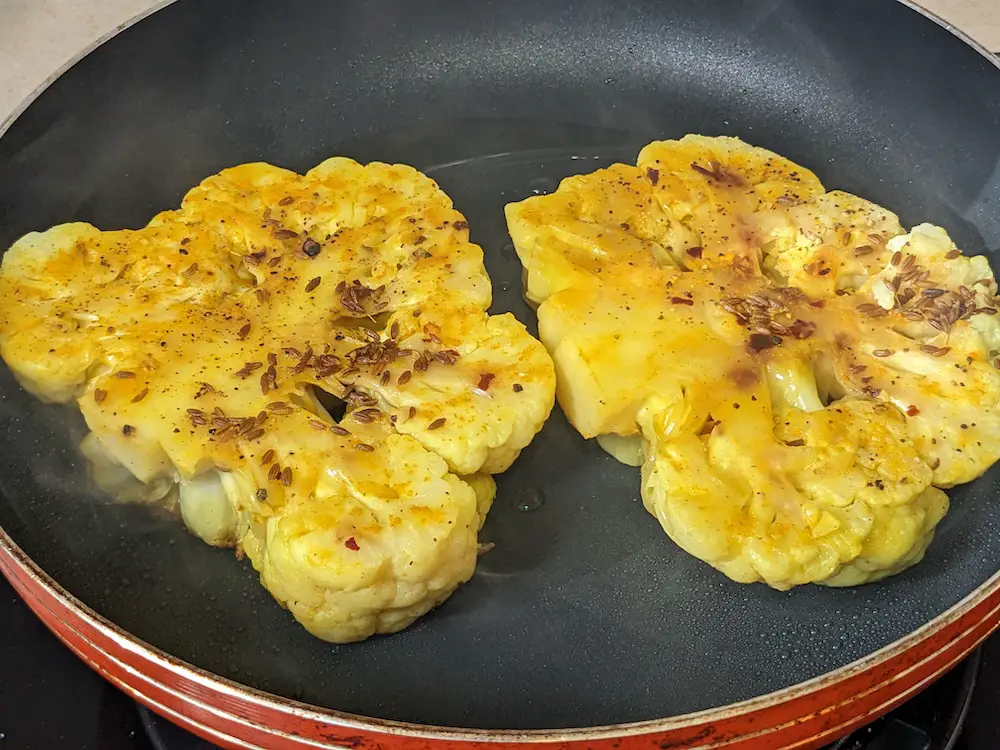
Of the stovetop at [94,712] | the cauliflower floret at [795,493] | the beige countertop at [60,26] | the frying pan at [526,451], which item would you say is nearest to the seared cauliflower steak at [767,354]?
the cauliflower floret at [795,493]

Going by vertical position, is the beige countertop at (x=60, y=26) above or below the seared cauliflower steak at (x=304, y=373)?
below

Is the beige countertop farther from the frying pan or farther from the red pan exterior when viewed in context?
the red pan exterior

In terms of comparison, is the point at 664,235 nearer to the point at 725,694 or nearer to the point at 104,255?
the point at 725,694

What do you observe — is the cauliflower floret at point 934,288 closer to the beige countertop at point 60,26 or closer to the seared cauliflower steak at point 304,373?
the seared cauliflower steak at point 304,373

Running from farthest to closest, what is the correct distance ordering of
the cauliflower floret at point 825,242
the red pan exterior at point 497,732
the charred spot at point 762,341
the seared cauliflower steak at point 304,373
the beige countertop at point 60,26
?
1. the beige countertop at point 60,26
2. the cauliflower floret at point 825,242
3. the charred spot at point 762,341
4. the seared cauliflower steak at point 304,373
5. the red pan exterior at point 497,732

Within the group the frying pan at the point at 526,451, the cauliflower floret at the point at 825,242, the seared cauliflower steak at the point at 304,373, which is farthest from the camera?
the cauliflower floret at the point at 825,242

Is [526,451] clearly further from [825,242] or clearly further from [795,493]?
[825,242]
